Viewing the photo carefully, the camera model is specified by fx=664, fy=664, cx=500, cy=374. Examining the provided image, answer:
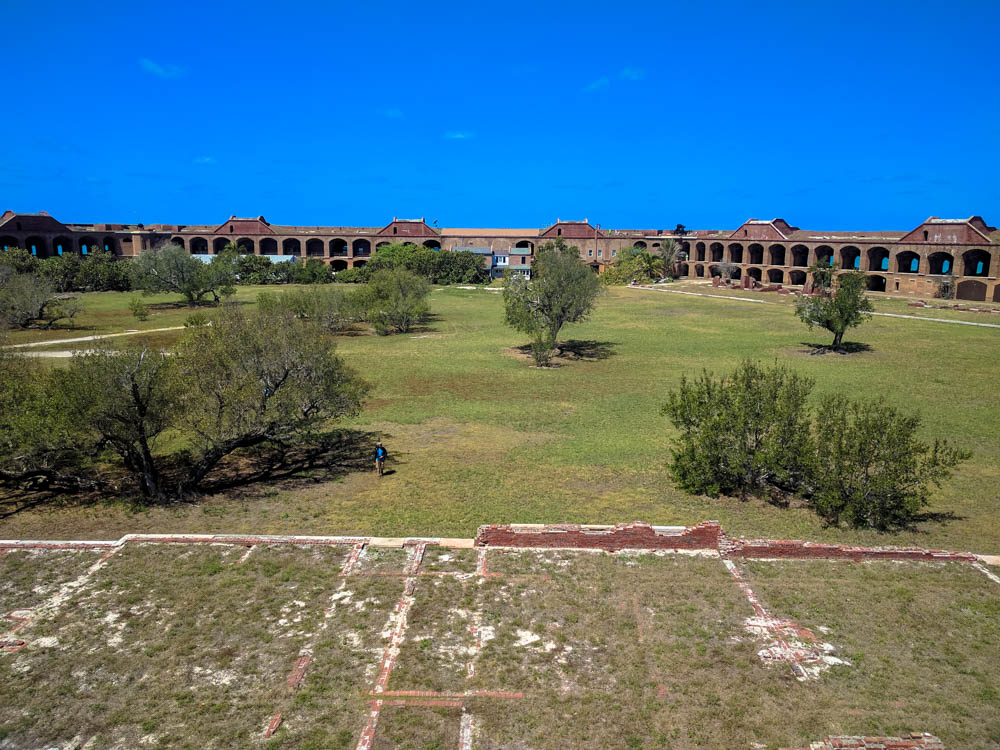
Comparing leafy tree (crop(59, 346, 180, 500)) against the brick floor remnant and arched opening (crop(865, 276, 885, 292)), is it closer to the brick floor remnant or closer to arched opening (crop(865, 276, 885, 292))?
the brick floor remnant

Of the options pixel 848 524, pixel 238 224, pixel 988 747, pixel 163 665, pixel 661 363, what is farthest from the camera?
pixel 238 224

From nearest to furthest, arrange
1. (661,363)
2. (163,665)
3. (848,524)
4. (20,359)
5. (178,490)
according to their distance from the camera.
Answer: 1. (163,665)
2. (848,524)
3. (178,490)
4. (20,359)
5. (661,363)

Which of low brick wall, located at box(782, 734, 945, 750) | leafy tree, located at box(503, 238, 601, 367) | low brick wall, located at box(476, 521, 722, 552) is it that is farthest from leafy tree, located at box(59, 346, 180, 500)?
leafy tree, located at box(503, 238, 601, 367)

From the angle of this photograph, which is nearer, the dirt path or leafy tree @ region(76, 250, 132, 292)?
the dirt path

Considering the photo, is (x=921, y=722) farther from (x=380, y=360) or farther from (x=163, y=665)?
(x=380, y=360)

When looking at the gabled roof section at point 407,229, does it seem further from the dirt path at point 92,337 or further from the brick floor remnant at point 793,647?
the brick floor remnant at point 793,647

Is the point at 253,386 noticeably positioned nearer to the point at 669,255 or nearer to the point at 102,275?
the point at 102,275

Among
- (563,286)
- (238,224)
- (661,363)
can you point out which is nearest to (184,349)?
(563,286)
